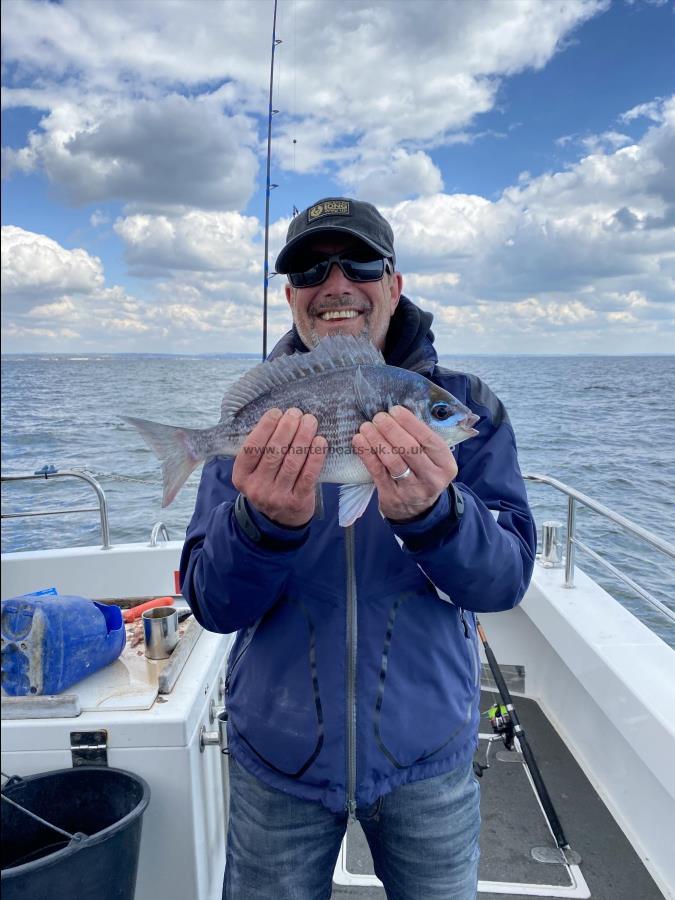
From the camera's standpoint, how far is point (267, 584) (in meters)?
1.99

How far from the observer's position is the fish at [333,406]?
2.13 meters

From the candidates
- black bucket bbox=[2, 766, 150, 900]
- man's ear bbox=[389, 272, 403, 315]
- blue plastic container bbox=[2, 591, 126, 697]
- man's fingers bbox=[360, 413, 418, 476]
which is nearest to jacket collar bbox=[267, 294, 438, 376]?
man's ear bbox=[389, 272, 403, 315]

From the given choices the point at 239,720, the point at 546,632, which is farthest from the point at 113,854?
the point at 546,632

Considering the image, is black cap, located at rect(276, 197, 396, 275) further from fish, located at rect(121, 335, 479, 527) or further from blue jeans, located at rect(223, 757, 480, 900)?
blue jeans, located at rect(223, 757, 480, 900)

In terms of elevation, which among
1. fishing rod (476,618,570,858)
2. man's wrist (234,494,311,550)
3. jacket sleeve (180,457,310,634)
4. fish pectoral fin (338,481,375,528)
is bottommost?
fishing rod (476,618,570,858)

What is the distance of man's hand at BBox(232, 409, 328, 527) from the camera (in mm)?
1952

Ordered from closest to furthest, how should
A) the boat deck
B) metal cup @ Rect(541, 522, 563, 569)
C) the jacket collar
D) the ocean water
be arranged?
the jacket collar → the boat deck → metal cup @ Rect(541, 522, 563, 569) → the ocean water

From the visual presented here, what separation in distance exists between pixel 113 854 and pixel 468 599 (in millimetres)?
1512

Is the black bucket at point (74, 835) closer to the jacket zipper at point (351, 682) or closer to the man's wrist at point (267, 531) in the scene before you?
the jacket zipper at point (351, 682)

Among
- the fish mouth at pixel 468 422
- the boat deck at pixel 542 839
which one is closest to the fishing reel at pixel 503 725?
the boat deck at pixel 542 839

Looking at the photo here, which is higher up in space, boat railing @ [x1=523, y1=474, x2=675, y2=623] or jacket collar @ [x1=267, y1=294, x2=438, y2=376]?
jacket collar @ [x1=267, y1=294, x2=438, y2=376]

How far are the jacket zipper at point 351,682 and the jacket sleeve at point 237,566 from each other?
8.1 inches

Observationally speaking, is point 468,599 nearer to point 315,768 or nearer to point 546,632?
point 315,768

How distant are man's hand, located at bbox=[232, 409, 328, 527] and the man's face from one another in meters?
0.60
